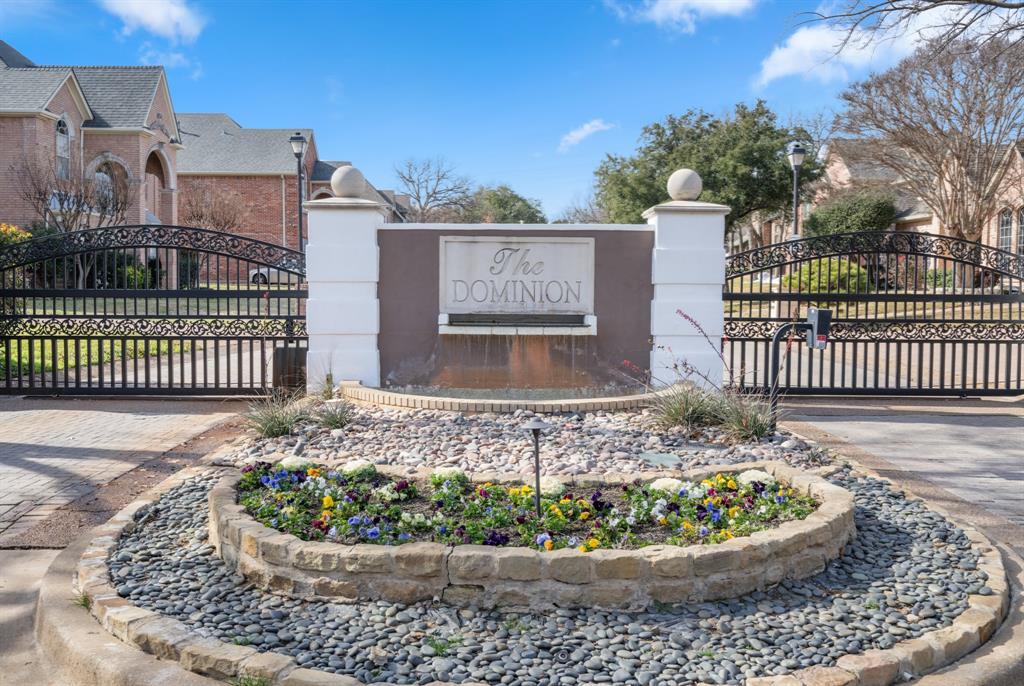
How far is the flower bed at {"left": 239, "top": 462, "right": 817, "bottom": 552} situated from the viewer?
3.77 meters

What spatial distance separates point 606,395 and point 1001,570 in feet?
15.7

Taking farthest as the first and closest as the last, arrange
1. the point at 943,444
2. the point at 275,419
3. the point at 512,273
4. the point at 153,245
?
1. the point at 153,245
2. the point at 512,273
3. the point at 943,444
4. the point at 275,419

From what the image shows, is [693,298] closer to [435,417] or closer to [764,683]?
[435,417]

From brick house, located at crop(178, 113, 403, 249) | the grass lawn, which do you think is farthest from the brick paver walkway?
brick house, located at crop(178, 113, 403, 249)

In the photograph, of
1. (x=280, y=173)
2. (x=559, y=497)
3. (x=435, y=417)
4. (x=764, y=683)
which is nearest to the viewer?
(x=764, y=683)

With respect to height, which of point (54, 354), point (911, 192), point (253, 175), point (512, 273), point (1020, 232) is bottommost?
point (54, 354)

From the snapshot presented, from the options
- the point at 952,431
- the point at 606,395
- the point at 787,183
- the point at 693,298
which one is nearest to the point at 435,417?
the point at 606,395

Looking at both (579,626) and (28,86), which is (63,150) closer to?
(28,86)

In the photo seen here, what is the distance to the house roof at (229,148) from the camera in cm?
3834

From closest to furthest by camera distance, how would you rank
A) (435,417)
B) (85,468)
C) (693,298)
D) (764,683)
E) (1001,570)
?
(764,683) → (1001,570) → (85,468) → (435,417) → (693,298)

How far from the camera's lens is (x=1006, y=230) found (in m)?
29.3

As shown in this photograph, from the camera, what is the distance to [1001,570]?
3.84 meters

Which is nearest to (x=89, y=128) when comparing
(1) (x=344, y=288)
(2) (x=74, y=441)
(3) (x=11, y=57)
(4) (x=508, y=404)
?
(3) (x=11, y=57)

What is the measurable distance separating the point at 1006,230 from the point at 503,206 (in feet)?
115
